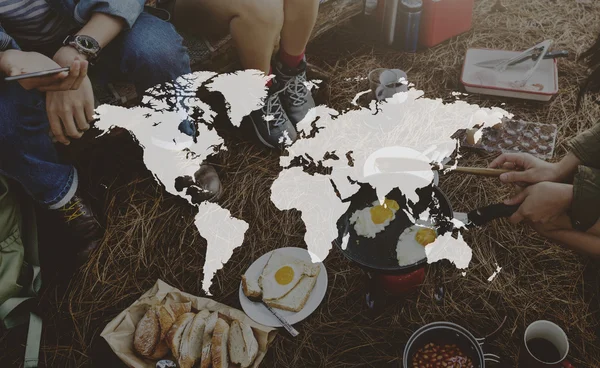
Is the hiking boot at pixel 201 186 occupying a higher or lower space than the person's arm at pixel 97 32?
lower

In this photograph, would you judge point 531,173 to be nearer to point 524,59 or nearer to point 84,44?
point 524,59

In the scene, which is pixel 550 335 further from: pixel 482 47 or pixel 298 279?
pixel 482 47

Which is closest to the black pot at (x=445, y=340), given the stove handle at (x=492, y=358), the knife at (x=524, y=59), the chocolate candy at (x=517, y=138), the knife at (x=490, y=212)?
the stove handle at (x=492, y=358)

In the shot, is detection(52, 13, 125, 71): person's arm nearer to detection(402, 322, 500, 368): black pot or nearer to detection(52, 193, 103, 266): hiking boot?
detection(52, 193, 103, 266): hiking boot

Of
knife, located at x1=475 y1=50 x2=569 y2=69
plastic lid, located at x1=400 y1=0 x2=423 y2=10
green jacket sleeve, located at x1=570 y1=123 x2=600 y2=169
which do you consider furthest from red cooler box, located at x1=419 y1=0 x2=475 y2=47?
green jacket sleeve, located at x1=570 y1=123 x2=600 y2=169

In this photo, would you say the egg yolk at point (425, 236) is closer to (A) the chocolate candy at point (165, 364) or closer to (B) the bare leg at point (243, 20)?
(A) the chocolate candy at point (165, 364)

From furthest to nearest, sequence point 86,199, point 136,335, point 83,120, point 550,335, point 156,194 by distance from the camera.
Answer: point 156,194
point 86,199
point 83,120
point 136,335
point 550,335

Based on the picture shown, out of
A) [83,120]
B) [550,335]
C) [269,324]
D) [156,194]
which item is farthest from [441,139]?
[83,120]
